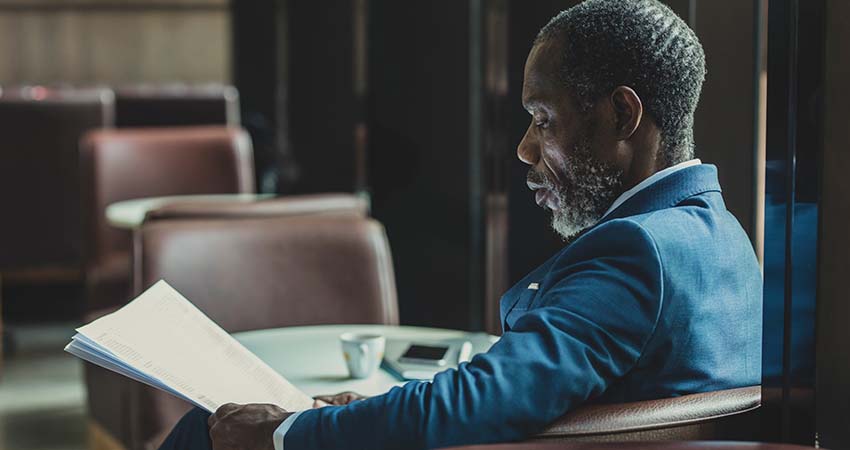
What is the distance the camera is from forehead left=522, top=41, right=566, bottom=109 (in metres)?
1.39

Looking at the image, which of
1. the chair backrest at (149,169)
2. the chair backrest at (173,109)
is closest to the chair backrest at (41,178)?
the chair backrest at (173,109)

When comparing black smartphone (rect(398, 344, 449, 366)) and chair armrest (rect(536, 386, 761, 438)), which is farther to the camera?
black smartphone (rect(398, 344, 449, 366))

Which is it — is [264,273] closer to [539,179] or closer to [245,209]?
[245,209]

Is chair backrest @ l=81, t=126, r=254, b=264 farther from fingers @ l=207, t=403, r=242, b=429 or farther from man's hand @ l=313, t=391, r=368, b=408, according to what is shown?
fingers @ l=207, t=403, r=242, b=429

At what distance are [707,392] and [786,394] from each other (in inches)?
3.8

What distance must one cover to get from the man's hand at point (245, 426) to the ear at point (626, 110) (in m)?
0.52

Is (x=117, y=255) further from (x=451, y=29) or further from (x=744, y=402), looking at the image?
(x=744, y=402)

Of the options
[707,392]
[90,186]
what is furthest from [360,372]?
[90,186]

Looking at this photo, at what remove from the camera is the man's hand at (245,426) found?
137cm

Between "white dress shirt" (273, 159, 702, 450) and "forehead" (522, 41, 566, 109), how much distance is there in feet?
0.46

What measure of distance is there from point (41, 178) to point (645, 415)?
14.5 ft

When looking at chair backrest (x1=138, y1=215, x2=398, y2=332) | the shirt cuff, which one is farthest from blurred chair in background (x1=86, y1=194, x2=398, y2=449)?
the shirt cuff

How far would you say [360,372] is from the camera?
6.23 ft

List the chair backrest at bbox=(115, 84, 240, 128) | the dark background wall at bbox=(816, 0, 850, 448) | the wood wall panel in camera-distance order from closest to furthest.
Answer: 1. the dark background wall at bbox=(816, 0, 850, 448)
2. the chair backrest at bbox=(115, 84, 240, 128)
3. the wood wall panel
